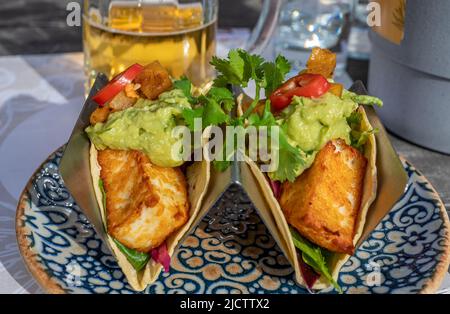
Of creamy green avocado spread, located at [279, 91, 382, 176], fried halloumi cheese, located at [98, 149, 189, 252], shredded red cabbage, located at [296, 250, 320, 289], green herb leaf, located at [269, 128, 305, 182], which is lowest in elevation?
shredded red cabbage, located at [296, 250, 320, 289]

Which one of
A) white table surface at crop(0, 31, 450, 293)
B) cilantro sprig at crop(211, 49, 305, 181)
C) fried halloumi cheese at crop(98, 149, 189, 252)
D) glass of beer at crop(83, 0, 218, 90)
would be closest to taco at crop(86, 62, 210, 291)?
fried halloumi cheese at crop(98, 149, 189, 252)

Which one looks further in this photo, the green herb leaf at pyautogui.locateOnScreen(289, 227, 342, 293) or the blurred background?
the blurred background

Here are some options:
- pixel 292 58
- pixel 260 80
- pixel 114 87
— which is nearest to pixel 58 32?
pixel 292 58

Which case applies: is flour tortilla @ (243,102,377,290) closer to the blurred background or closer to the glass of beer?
the blurred background

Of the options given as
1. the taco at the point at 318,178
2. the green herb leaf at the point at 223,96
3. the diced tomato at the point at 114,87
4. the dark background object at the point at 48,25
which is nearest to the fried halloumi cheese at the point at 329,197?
the taco at the point at 318,178

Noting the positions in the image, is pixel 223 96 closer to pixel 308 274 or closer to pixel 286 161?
pixel 286 161

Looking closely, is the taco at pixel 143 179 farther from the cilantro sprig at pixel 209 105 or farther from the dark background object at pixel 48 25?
the dark background object at pixel 48 25
